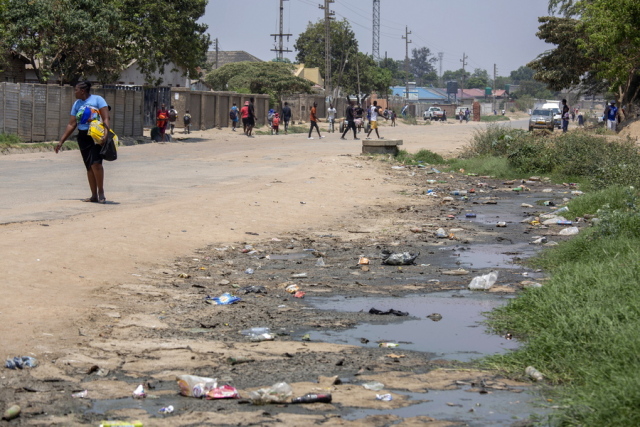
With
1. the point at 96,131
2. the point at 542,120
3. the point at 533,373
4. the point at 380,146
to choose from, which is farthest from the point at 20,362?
the point at 542,120

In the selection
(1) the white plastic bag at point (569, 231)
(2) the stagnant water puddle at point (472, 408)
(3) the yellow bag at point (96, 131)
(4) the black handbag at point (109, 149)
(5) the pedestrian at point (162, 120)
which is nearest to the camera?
(2) the stagnant water puddle at point (472, 408)

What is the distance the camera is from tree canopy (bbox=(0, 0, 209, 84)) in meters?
26.3

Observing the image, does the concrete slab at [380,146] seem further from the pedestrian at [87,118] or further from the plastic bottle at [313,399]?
the plastic bottle at [313,399]

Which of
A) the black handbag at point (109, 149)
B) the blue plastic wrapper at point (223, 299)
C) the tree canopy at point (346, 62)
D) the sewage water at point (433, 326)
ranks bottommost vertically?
the sewage water at point (433, 326)

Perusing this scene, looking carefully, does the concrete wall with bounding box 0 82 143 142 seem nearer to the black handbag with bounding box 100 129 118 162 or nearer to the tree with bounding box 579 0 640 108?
the black handbag with bounding box 100 129 118 162

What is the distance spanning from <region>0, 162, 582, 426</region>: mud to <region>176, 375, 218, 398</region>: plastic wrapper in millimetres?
49

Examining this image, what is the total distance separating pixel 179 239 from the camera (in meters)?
8.98

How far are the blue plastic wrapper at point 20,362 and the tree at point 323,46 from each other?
69743 mm

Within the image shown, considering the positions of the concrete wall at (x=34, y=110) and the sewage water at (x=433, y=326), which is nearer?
the sewage water at (x=433, y=326)

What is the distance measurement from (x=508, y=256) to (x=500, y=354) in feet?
12.8

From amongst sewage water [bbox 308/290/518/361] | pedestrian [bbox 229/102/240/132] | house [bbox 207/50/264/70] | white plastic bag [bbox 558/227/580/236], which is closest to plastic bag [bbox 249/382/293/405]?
sewage water [bbox 308/290/518/361]

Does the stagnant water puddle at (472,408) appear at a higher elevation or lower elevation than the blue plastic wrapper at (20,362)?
lower

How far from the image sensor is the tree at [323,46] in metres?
77.9

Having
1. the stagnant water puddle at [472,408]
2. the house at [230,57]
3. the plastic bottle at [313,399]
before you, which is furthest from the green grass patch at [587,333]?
the house at [230,57]
